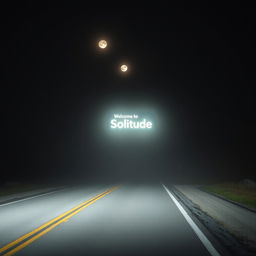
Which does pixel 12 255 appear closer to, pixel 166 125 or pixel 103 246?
pixel 103 246

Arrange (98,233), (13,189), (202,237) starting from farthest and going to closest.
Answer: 1. (13,189)
2. (98,233)
3. (202,237)

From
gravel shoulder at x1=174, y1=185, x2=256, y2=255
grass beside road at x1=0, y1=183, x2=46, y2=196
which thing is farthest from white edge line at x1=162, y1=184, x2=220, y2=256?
grass beside road at x1=0, y1=183, x2=46, y2=196

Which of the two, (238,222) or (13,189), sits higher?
(13,189)

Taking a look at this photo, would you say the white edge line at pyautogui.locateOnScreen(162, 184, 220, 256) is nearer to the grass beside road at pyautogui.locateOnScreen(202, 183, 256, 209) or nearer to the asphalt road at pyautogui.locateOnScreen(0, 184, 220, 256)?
the asphalt road at pyautogui.locateOnScreen(0, 184, 220, 256)

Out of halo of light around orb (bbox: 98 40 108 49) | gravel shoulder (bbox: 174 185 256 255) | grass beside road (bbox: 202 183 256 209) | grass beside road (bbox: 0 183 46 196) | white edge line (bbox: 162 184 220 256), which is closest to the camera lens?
white edge line (bbox: 162 184 220 256)

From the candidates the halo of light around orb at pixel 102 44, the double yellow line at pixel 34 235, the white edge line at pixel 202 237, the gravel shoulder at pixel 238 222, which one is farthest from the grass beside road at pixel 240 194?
the halo of light around orb at pixel 102 44

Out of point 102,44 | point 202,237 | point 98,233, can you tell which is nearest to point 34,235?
point 98,233

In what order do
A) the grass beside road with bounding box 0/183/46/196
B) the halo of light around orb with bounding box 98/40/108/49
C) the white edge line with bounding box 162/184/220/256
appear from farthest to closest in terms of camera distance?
the grass beside road with bounding box 0/183/46/196 → the halo of light around orb with bounding box 98/40/108/49 → the white edge line with bounding box 162/184/220/256

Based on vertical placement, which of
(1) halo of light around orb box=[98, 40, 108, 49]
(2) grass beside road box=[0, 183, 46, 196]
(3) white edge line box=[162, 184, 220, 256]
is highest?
(1) halo of light around orb box=[98, 40, 108, 49]

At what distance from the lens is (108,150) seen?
99.6 meters

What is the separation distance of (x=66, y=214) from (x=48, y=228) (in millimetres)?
2760

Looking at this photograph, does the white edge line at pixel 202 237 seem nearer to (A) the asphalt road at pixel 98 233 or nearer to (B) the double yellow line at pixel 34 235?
(A) the asphalt road at pixel 98 233

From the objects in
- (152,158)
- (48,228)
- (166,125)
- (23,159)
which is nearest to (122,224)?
(48,228)

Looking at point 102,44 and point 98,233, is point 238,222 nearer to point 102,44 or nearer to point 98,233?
point 98,233
